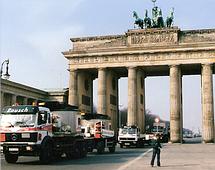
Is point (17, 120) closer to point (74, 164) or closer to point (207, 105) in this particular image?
point (74, 164)

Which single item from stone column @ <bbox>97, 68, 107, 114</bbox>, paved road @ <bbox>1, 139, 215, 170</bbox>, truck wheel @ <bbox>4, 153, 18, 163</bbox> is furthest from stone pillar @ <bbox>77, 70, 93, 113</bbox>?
truck wheel @ <bbox>4, 153, 18, 163</bbox>

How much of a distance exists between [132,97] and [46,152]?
154 ft

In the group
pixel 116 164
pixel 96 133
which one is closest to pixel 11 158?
pixel 116 164

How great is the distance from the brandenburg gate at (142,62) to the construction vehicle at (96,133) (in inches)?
1252

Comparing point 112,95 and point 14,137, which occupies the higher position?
point 112,95

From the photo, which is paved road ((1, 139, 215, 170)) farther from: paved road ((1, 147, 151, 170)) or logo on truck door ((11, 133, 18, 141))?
logo on truck door ((11, 133, 18, 141))

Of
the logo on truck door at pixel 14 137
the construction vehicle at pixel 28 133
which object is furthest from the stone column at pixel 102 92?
the logo on truck door at pixel 14 137

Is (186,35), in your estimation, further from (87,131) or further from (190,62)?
(87,131)

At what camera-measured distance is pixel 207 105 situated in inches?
2547

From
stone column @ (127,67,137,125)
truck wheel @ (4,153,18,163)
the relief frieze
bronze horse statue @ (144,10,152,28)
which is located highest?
bronze horse statue @ (144,10,152,28)

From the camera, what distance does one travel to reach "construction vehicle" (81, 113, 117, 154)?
32344 millimetres

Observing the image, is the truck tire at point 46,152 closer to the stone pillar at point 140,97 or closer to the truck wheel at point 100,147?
the truck wheel at point 100,147

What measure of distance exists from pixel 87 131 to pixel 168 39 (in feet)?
124

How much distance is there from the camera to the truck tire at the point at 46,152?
21891 millimetres
